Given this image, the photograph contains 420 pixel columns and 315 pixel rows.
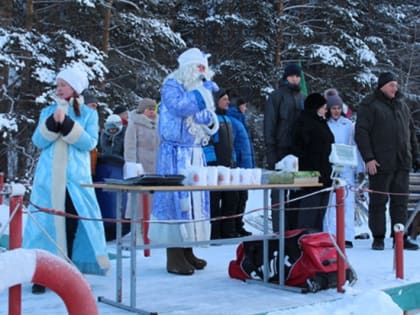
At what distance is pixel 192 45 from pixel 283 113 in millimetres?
13450

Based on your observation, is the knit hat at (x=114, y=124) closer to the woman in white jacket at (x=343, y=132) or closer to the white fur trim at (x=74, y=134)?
the woman in white jacket at (x=343, y=132)

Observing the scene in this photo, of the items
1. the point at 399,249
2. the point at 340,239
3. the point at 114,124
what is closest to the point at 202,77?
the point at 340,239

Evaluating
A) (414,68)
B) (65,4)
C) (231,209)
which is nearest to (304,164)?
(231,209)

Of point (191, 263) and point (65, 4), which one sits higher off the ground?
point (65, 4)

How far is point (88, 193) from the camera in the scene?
4781mm

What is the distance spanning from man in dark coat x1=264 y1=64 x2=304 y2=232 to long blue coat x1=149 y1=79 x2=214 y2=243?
172 centimetres

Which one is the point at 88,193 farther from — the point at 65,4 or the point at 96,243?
the point at 65,4

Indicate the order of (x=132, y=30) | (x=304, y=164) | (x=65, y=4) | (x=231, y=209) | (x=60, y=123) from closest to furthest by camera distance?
(x=60, y=123) < (x=304, y=164) < (x=231, y=209) < (x=65, y=4) < (x=132, y=30)

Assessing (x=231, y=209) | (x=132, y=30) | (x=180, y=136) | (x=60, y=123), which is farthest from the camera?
(x=132, y=30)

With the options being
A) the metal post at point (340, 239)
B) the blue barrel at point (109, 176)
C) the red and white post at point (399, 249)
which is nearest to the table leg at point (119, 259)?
the metal post at point (340, 239)

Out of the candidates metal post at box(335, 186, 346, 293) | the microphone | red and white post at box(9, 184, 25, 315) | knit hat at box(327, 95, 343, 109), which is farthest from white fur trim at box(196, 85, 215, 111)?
knit hat at box(327, 95, 343, 109)

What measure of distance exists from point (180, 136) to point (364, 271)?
203 cm

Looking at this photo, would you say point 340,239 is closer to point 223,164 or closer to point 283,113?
point 283,113

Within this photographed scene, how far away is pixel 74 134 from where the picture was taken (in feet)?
15.0
